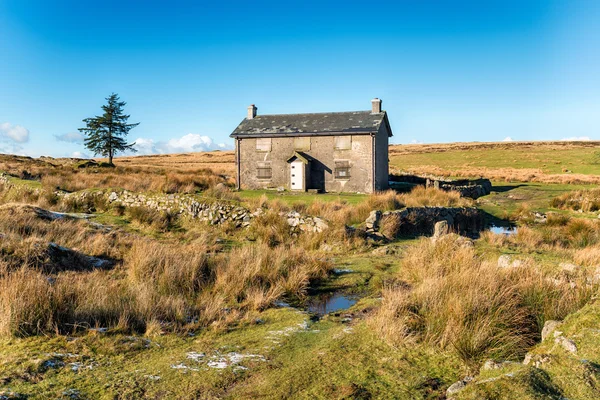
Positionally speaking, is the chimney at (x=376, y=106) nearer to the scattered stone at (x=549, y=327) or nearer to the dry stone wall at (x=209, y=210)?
the dry stone wall at (x=209, y=210)

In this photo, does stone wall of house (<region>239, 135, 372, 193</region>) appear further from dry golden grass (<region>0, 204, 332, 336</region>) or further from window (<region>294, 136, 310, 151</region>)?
dry golden grass (<region>0, 204, 332, 336</region>)

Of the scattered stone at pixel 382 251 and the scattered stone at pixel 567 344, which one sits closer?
the scattered stone at pixel 567 344

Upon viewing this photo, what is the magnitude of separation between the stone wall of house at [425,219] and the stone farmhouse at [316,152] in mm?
10055

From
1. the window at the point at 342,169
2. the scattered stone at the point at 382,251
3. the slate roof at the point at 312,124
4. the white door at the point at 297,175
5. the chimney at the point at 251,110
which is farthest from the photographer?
the chimney at the point at 251,110

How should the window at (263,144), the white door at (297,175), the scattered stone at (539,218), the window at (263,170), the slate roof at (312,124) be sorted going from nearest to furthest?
the scattered stone at (539,218) < the slate roof at (312,124) < the white door at (297,175) < the window at (263,144) < the window at (263,170)

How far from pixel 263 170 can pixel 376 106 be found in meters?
9.63

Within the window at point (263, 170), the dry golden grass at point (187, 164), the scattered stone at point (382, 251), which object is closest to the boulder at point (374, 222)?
the scattered stone at point (382, 251)

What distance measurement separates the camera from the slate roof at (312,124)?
31125 mm

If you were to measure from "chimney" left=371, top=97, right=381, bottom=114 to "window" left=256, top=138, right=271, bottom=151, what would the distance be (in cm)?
804

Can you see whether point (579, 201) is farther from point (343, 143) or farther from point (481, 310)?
point (481, 310)

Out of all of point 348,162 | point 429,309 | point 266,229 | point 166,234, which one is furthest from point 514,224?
point 429,309

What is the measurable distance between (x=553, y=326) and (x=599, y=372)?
1.51 m

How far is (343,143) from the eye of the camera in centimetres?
3136

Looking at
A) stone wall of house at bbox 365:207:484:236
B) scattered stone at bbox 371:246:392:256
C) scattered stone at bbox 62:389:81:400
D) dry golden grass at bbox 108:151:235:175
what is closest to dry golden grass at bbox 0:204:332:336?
scattered stone at bbox 62:389:81:400
